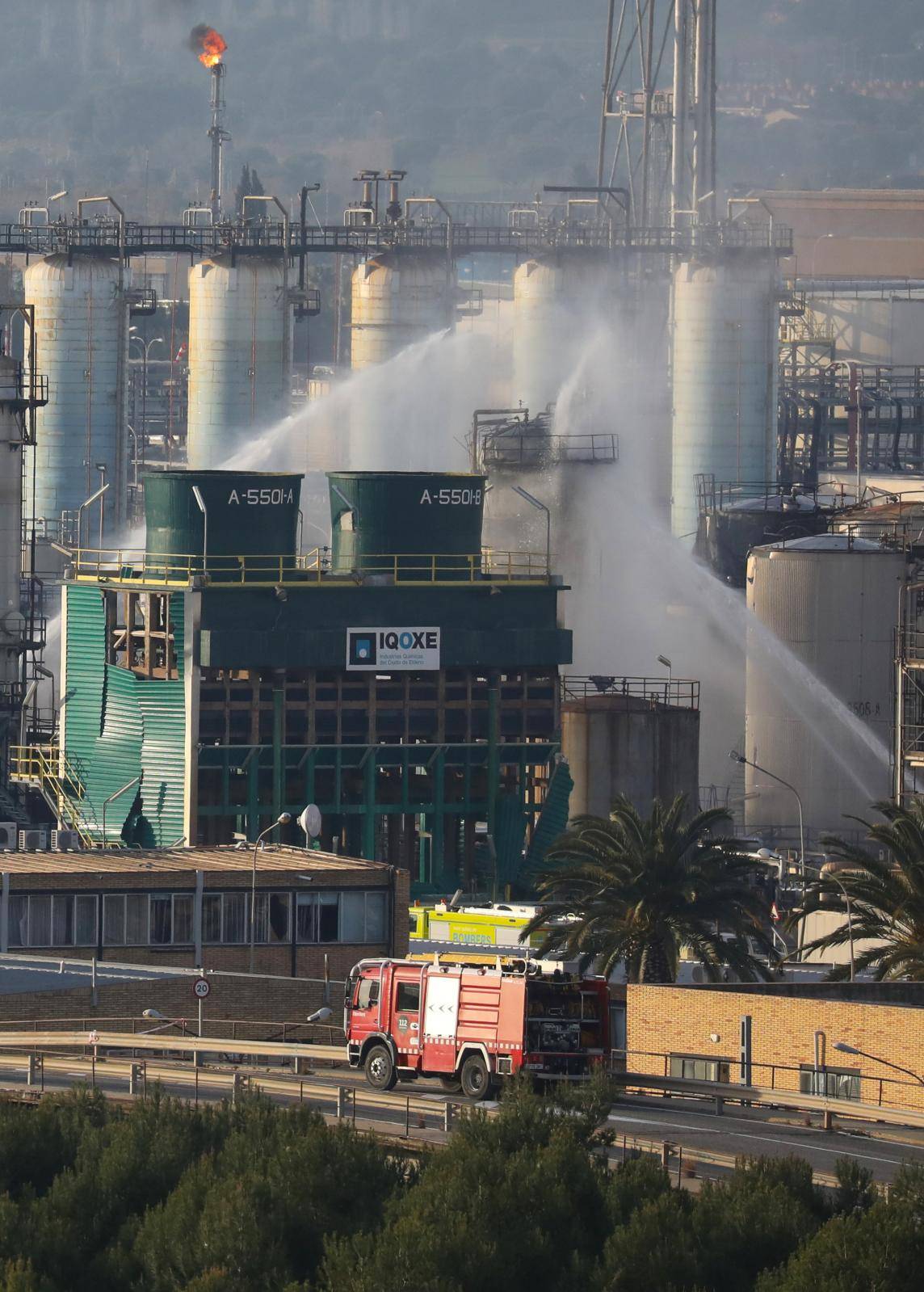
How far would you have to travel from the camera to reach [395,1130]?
40.2m

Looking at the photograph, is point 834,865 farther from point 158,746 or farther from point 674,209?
point 674,209

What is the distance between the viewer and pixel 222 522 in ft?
273

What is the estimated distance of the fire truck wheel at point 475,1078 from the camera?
43.2 m

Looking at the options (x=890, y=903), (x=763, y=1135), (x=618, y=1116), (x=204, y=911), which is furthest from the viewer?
(x=204, y=911)

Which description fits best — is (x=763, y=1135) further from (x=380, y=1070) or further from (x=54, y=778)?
(x=54, y=778)

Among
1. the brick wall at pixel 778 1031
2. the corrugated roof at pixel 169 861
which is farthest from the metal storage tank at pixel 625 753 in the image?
the brick wall at pixel 778 1031

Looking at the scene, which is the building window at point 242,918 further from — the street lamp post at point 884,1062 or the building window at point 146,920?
the street lamp post at point 884,1062

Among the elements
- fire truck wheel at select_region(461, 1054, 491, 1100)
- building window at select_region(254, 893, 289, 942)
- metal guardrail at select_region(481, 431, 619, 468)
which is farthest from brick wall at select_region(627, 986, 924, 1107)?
metal guardrail at select_region(481, 431, 619, 468)

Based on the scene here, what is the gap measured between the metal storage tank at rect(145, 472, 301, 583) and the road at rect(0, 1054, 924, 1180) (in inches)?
1430

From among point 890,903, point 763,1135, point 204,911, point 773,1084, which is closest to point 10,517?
point 204,911

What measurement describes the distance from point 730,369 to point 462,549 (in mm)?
54605

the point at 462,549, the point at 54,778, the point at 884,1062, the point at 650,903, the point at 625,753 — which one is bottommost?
the point at 884,1062

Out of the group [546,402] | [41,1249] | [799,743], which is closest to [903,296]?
[546,402]

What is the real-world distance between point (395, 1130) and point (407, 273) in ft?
330
